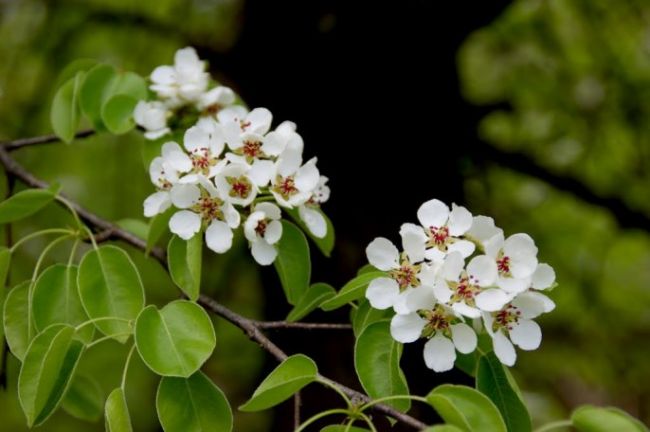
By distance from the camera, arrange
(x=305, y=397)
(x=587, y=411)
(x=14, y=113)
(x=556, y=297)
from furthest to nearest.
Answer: (x=556, y=297) < (x=14, y=113) < (x=305, y=397) < (x=587, y=411)

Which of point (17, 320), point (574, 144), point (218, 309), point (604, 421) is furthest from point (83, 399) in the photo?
point (574, 144)

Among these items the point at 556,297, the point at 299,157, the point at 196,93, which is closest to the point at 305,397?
the point at 196,93

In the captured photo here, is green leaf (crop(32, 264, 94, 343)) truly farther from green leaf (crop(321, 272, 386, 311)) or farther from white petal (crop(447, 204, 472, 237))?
white petal (crop(447, 204, 472, 237))

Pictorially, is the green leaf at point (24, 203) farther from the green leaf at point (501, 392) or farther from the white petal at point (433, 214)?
the green leaf at point (501, 392)

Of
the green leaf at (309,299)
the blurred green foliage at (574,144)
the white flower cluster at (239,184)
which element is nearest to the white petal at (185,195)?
the white flower cluster at (239,184)

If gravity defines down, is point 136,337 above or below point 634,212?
above

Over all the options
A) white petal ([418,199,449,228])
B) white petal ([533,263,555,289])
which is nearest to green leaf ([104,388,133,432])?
white petal ([418,199,449,228])

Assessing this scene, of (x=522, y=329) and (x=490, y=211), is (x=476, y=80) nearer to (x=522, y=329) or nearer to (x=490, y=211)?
(x=490, y=211)
